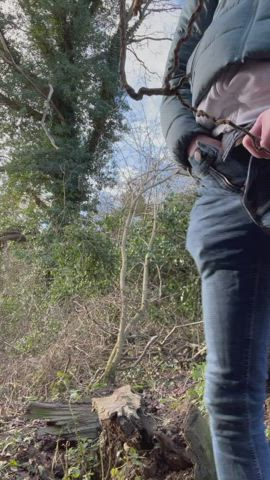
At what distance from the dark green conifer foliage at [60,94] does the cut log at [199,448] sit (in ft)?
30.7

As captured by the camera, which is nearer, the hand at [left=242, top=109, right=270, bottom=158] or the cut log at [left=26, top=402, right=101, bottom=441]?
the hand at [left=242, top=109, right=270, bottom=158]

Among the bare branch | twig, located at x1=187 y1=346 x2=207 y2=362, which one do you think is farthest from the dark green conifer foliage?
twig, located at x1=187 y1=346 x2=207 y2=362

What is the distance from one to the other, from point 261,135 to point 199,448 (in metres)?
1.32

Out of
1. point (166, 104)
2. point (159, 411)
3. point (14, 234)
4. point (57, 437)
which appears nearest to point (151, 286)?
point (159, 411)

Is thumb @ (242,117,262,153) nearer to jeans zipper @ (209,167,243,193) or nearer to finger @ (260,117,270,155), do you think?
finger @ (260,117,270,155)

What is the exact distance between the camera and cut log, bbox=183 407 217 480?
192 centimetres

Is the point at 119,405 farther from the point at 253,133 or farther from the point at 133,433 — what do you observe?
the point at 253,133

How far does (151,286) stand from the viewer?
20.1 feet

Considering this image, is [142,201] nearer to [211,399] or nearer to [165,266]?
[165,266]

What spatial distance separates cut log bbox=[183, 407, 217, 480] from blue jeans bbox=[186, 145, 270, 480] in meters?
0.71

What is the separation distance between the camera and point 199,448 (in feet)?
6.46

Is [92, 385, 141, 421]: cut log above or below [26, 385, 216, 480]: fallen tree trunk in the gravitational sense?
above

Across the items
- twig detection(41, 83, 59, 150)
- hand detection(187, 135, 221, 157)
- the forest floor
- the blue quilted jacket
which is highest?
twig detection(41, 83, 59, 150)

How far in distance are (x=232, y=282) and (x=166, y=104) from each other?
1.84 feet
